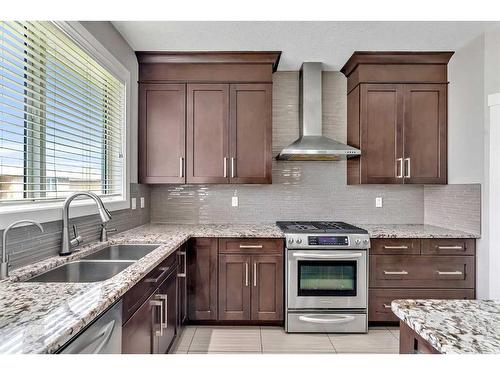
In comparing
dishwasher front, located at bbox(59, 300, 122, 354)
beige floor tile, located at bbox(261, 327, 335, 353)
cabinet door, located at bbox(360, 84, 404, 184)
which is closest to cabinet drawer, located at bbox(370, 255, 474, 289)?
beige floor tile, located at bbox(261, 327, 335, 353)

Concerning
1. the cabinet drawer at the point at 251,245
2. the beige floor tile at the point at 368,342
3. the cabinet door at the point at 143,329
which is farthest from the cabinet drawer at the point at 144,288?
the beige floor tile at the point at 368,342

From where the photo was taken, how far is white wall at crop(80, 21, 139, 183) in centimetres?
231

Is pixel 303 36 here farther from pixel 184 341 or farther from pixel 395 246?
pixel 184 341

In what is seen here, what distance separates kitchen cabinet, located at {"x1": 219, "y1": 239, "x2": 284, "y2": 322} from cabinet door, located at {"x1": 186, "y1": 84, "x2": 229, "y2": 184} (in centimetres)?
80

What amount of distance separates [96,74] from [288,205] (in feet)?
7.32

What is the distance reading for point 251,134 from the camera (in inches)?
123

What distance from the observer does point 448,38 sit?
2.77m

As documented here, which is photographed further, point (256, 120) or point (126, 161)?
point (256, 120)

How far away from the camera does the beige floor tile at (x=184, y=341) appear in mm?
2393

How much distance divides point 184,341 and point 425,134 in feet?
9.79

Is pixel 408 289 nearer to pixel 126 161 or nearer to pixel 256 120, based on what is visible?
pixel 256 120

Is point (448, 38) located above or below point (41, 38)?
above

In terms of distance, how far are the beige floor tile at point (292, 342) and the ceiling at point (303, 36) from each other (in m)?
2.59
